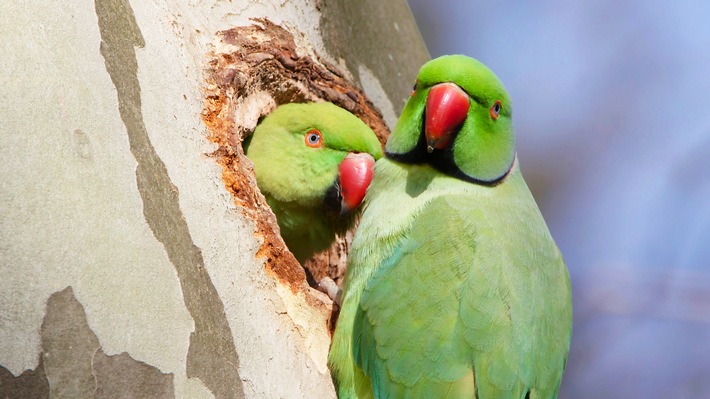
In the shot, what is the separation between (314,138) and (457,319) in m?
1.31

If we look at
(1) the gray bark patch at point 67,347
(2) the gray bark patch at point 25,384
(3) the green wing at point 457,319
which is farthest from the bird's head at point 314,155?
(2) the gray bark patch at point 25,384

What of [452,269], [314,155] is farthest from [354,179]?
[452,269]

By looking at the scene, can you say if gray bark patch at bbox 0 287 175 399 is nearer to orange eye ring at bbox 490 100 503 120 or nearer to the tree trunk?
the tree trunk

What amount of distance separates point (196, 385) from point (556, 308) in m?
1.41

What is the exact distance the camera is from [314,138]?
11.4 ft

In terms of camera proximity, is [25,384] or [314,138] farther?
[314,138]

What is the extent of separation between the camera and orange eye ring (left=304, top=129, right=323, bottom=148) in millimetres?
3467

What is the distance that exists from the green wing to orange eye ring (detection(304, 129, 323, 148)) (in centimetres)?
92

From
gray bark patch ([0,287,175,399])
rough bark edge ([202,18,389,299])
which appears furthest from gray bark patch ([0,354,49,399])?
rough bark edge ([202,18,389,299])

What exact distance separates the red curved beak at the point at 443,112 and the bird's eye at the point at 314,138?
752mm

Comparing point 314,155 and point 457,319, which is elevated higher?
point 457,319

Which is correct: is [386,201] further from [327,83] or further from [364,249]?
[327,83]

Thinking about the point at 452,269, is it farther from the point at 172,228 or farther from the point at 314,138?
the point at 314,138

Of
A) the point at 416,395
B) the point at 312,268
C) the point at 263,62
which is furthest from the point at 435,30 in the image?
the point at 416,395
